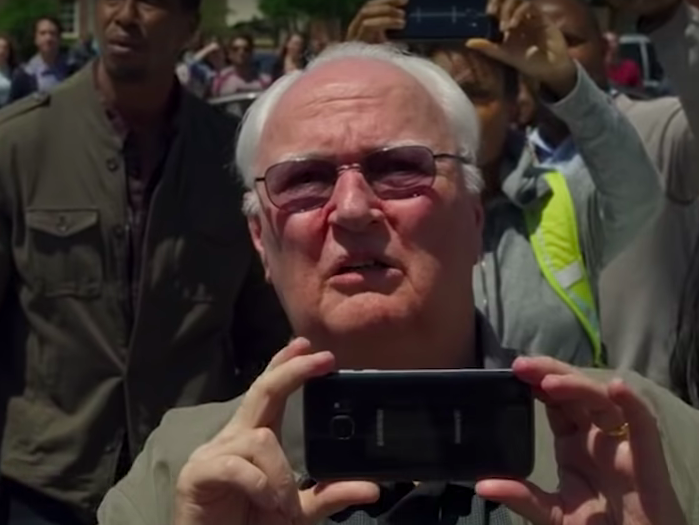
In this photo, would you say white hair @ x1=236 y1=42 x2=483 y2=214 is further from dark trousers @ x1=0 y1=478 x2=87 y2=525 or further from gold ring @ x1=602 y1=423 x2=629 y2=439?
dark trousers @ x1=0 y1=478 x2=87 y2=525

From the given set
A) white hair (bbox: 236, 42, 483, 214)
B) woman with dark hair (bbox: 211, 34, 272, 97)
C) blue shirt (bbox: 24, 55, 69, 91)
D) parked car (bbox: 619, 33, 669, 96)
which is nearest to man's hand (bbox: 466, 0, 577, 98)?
white hair (bbox: 236, 42, 483, 214)

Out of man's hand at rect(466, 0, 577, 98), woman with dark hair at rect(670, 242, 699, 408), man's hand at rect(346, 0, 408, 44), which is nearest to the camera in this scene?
woman with dark hair at rect(670, 242, 699, 408)

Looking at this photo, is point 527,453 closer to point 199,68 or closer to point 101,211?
point 101,211

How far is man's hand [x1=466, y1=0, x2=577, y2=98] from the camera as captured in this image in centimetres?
397

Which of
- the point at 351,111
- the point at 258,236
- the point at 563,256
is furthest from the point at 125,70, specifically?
the point at 351,111

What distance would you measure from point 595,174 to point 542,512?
191cm

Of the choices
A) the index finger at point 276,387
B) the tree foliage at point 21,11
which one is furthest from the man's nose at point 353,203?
the tree foliage at point 21,11

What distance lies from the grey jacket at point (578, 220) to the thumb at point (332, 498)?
1.62m

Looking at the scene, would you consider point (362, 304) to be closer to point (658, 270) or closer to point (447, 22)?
point (447, 22)

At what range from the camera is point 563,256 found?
3.87 metres

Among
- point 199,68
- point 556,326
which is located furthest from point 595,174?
point 199,68

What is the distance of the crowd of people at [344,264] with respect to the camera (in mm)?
2172

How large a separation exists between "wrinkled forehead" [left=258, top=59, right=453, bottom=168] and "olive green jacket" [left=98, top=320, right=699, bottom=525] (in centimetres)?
34

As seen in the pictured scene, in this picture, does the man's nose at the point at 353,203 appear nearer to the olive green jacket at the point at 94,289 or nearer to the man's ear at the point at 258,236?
the man's ear at the point at 258,236
